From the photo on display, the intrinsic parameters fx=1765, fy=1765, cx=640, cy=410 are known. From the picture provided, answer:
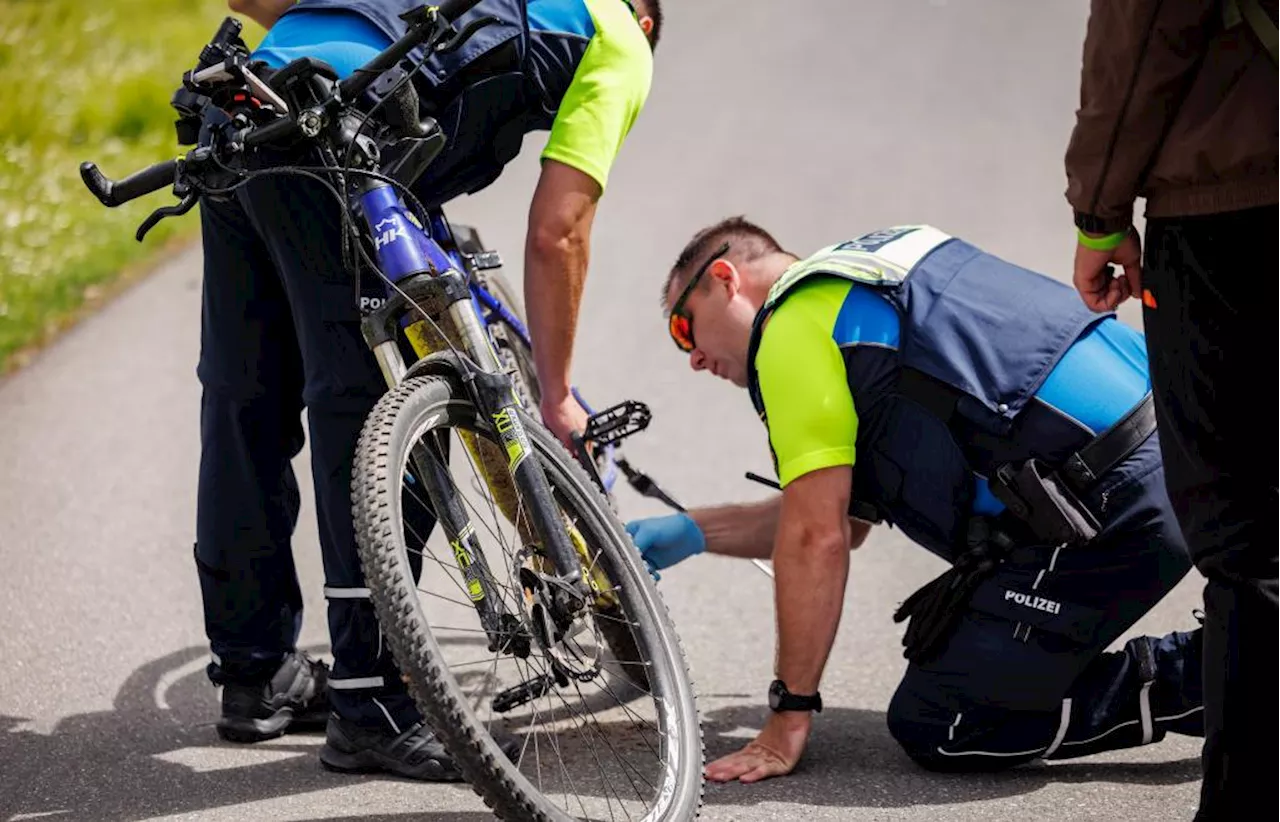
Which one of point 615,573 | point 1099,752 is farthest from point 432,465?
point 1099,752

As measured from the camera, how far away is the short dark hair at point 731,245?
433 cm

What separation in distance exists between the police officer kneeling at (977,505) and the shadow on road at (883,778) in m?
0.05

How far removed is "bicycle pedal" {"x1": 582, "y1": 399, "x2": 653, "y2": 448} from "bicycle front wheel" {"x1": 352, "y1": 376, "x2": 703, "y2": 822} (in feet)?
1.82

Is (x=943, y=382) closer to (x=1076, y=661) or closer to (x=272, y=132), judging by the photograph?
(x=1076, y=661)

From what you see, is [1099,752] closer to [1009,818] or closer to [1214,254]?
[1009,818]

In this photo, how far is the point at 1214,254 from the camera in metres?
2.74

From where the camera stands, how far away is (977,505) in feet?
13.2

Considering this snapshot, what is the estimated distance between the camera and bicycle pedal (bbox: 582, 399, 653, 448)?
13.5 feet

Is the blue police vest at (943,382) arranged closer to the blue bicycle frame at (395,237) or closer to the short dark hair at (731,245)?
the short dark hair at (731,245)

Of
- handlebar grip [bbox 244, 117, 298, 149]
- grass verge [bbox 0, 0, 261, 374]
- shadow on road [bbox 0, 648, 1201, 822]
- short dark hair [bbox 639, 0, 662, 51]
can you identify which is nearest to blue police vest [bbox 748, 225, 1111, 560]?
shadow on road [bbox 0, 648, 1201, 822]

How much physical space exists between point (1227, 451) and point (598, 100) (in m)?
1.71

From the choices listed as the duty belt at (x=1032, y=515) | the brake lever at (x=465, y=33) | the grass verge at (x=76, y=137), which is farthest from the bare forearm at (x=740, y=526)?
the grass verge at (x=76, y=137)

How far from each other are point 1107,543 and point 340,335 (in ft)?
5.68

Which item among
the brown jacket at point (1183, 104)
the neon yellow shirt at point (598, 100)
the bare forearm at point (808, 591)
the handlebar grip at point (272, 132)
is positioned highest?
the neon yellow shirt at point (598, 100)
